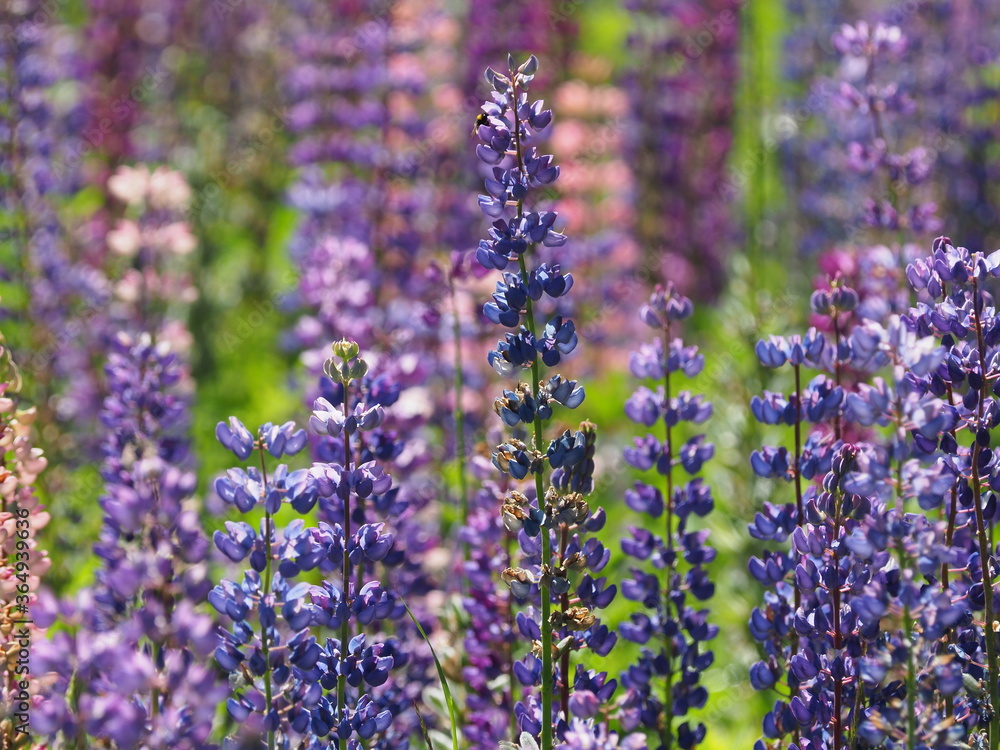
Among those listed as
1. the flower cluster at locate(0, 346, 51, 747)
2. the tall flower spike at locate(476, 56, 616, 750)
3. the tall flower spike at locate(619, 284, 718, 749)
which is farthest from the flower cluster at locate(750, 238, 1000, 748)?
the flower cluster at locate(0, 346, 51, 747)

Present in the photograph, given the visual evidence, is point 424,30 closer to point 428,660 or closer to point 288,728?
point 428,660

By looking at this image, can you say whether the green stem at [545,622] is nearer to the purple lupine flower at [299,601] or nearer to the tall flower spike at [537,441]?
the tall flower spike at [537,441]

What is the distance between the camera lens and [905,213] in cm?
356

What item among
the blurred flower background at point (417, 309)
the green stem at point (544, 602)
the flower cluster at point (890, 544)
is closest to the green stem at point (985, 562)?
the flower cluster at point (890, 544)

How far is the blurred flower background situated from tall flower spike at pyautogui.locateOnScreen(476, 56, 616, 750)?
0.01 meters

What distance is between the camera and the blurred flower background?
2.10m

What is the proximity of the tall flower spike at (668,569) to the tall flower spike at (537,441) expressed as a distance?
30cm

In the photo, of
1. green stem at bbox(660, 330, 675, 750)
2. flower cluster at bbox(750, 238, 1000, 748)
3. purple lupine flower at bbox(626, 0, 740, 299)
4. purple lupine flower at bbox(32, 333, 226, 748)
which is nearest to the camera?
purple lupine flower at bbox(32, 333, 226, 748)

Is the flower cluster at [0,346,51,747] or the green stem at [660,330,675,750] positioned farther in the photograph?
the green stem at [660,330,675,750]

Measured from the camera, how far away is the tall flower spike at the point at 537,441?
2041 mm

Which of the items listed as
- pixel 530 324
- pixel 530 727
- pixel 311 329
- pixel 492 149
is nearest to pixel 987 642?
pixel 530 727

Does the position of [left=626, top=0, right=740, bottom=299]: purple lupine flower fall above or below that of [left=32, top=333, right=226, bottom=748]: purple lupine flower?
above

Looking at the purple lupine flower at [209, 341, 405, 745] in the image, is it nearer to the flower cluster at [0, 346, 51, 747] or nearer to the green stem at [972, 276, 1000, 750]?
the flower cluster at [0, 346, 51, 747]

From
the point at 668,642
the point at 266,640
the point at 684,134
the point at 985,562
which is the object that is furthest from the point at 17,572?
the point at 684,134
